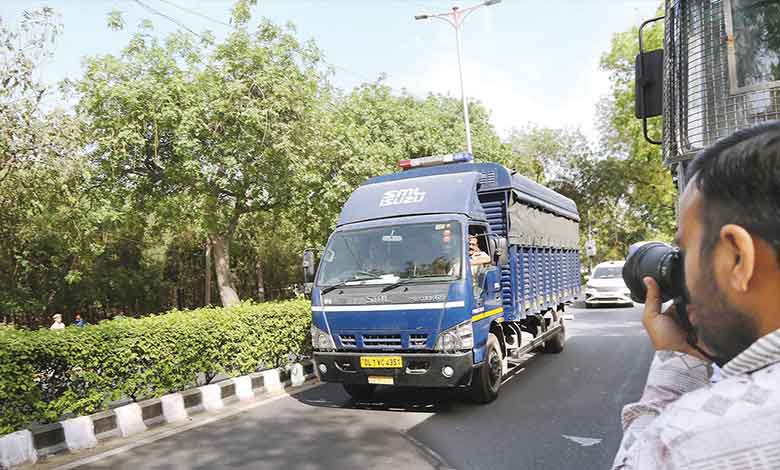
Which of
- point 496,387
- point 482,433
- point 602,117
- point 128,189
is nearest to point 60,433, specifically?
point 482,433

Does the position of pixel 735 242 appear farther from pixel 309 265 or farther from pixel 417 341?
pixel 309 265

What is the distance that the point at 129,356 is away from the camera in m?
6.52

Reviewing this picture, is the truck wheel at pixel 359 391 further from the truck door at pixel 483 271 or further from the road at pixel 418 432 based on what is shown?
the truck door at pixel 483 271

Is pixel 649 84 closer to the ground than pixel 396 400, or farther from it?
farther from it

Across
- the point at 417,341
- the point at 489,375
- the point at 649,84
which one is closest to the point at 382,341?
the point at 417,341

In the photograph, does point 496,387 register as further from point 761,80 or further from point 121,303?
point 121,303

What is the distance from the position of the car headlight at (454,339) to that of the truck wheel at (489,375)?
67 centimetres

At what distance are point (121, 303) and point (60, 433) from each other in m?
22.5

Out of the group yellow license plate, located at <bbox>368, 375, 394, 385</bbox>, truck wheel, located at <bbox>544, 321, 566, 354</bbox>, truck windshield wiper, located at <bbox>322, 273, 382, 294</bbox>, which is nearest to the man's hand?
yellow license plate, located at <bbox>368, 375, 394, 385</bbox>

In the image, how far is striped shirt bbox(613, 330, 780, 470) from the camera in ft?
2.39

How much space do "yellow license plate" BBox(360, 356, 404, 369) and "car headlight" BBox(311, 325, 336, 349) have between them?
445 mm

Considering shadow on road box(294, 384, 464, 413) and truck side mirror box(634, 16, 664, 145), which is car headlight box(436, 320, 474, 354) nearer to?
shadow on road box(294, 384, 464, 413)

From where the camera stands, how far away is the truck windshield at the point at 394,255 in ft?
21.3

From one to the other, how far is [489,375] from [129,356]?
13.7ft
